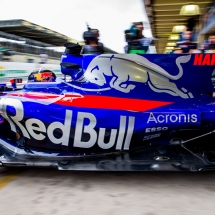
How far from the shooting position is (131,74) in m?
3.18

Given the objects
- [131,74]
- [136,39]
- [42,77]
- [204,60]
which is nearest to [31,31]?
[42,77]

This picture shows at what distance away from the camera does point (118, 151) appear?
320cm

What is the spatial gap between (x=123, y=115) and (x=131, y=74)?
48cm

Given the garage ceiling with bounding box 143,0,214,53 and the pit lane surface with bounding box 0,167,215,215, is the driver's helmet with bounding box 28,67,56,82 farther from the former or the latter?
the garage ceiling with bounding box 143,0,214,53

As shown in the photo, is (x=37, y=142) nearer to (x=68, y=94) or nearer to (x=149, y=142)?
(x=68, y=94)

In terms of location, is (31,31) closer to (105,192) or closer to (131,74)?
(131,74)

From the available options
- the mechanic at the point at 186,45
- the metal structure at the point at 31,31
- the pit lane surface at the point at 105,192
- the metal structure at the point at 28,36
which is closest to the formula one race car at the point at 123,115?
the pit lane surface at the point at 105,192

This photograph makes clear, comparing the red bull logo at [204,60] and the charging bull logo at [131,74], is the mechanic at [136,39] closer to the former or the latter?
the charging bull logo at [131,74]

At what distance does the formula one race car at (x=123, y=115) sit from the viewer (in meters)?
3.07

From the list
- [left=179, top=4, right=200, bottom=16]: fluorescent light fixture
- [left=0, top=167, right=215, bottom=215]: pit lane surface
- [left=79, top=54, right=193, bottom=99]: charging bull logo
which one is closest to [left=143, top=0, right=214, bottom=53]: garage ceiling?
[left=179, top=4, right=200, bottom=16]: fluorescent light fixture

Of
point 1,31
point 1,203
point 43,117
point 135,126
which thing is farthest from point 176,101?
point 1,31

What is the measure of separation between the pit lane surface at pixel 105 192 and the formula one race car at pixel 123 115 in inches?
8.5

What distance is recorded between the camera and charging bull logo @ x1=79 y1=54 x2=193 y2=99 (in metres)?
3.14

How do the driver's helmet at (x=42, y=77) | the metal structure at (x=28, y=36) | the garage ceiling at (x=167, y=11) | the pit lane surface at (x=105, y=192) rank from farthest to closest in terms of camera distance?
the metal structure at (x=28, y=36)
the garage ceiling at (x=167, y=11)
the driver's helmet at (x=42, y=77)
the pit lane surface at (x=105, y=192)
